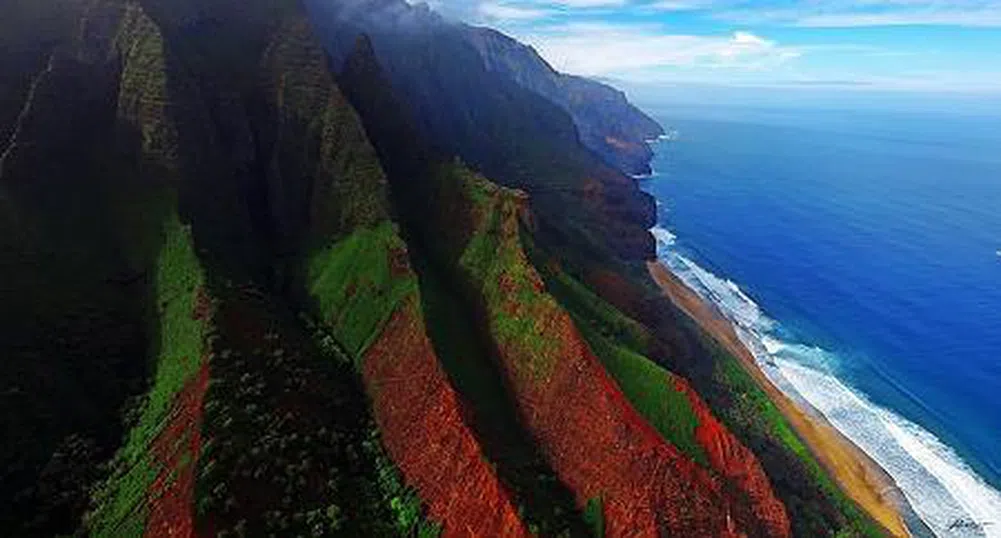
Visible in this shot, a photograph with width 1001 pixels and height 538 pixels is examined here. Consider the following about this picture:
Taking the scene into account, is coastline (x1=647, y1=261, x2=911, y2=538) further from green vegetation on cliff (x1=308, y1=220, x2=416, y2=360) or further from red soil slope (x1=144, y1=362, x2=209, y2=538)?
red soil slope (x1=144, y1=362, x2=209, y2=538)

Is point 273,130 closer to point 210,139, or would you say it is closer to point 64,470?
point 210,139

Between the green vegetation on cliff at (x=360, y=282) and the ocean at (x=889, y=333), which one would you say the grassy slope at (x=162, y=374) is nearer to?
the green vegetation on cliff at (x=360, y=282)

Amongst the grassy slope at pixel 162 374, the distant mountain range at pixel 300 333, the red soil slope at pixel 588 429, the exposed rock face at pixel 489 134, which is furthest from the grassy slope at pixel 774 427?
the grassy slope at pixel 162 374

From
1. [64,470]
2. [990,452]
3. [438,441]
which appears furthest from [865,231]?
[64,470]

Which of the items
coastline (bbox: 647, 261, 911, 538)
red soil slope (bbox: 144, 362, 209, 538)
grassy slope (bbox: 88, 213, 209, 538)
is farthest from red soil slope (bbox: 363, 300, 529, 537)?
coastline (bbox: 647, 261, 911, 538)

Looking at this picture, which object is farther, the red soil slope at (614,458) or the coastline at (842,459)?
the coastline at (842,459)

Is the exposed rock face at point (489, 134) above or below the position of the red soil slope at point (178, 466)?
below
